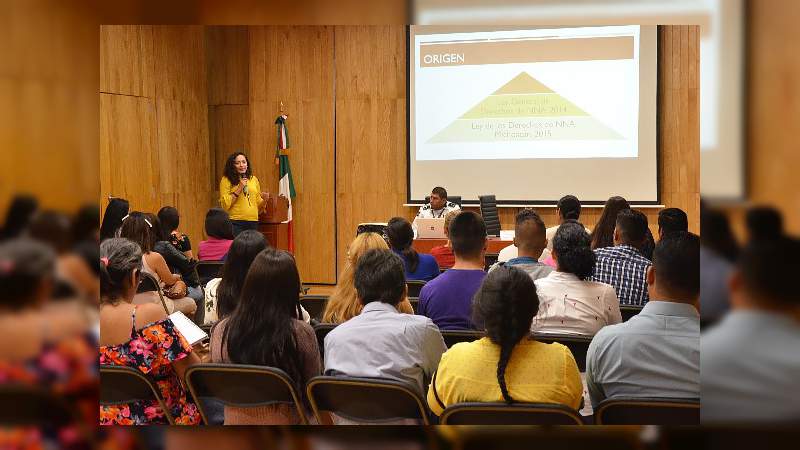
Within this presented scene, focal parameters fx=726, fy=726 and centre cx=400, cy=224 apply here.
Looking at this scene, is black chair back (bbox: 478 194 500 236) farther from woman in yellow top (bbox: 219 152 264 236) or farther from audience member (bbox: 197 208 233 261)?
audience member (bbox: 197 208 233 261)

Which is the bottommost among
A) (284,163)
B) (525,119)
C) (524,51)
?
(284,163)

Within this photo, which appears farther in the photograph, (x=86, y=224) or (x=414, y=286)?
(x=414, y=286)

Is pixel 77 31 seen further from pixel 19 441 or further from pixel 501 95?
pixel 501 95

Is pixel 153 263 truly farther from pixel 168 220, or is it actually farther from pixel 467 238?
pixel 467 238

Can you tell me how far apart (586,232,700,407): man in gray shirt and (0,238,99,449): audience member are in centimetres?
163

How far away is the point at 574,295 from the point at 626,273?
0.84 metres

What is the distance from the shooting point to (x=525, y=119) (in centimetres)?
909

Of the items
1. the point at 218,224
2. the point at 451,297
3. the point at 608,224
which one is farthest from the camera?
the point at 218,224

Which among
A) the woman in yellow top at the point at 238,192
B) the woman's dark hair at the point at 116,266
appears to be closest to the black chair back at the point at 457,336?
the woman's dark hair at the point at 116,266

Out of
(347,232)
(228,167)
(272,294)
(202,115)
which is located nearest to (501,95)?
(347,232)

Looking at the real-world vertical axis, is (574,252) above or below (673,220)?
below

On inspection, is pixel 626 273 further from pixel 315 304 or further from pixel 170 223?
pixel 170 223

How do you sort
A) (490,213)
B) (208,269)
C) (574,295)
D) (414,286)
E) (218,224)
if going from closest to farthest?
1. (574,295)
2. (414,286)
3. (208,269)
4. (218,224)
5. (490,213)

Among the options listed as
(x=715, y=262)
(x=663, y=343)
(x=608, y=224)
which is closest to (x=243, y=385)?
(x=663, y=343)
